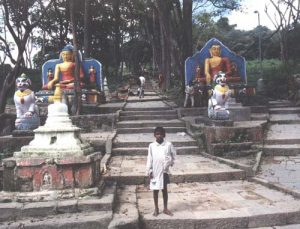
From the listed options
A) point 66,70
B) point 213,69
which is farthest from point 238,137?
point 66,70

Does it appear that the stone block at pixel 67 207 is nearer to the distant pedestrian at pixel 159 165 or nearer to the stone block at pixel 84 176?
the stone block at pixel 84 176

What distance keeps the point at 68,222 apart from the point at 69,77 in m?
13.3

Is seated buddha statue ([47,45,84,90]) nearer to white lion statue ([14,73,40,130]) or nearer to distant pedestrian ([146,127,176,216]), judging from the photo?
white lion statue ([14,73,40,130])

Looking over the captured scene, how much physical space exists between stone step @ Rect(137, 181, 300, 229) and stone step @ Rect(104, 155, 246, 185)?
19.0 inches

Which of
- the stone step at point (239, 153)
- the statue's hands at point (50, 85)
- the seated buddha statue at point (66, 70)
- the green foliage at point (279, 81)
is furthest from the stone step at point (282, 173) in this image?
the green foliage at point (279, 81)

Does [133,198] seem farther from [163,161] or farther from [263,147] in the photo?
[263,147]

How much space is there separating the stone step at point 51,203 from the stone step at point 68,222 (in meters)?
0.11

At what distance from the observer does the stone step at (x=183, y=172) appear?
29.4 ft

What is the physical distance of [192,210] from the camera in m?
6.81

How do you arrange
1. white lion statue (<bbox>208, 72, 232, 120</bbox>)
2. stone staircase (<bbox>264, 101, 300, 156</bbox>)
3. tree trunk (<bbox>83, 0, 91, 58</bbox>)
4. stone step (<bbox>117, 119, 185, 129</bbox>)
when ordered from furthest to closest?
tree trunk (<bbox>83, 0, 91, 58</bbox>) < stone step (<bbox>117, 119, 185, 129</bbox>) < white lion statue (<bbox>208, 72, 232, 120</bbox>) < stone staircase (<bbox>264, 101, 300, 156</bbox>)

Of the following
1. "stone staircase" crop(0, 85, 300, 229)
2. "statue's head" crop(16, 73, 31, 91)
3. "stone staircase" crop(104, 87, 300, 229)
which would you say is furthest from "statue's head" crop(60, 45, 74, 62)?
"stone staircase" crop(0, 85, 300, 229)

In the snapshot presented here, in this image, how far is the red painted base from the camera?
6.78m

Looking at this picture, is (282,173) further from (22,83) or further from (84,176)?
(22,83)

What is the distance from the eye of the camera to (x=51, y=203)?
6.45 m
